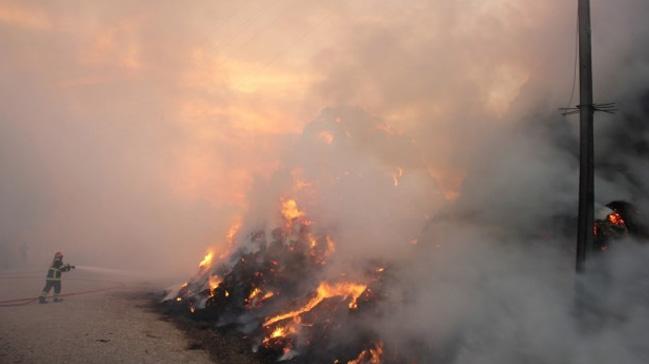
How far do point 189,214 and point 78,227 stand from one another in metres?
11.0

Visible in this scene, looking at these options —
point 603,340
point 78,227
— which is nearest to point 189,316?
point 603,340

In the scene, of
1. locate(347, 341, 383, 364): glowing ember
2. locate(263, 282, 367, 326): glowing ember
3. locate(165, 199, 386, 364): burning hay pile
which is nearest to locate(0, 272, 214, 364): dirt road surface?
locate(165, 199, 386, 364): burning hay pile

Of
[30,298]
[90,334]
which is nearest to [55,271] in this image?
[30,298]

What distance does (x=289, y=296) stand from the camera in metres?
14.7

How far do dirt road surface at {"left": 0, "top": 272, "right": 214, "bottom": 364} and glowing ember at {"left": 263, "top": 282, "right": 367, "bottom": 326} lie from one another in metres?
2.65

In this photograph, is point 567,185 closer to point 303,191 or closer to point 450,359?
point 450,359

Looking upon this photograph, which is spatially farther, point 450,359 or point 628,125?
point 628,125

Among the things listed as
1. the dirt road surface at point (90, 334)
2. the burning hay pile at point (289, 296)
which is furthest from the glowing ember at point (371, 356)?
the dirt road surface at point (90, 334)

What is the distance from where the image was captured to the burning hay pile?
36.2 ft

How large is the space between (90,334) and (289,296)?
20.5ft

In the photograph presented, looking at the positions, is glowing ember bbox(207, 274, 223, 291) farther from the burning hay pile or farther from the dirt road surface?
the dirt road surface

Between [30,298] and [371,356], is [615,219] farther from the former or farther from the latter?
[30,298]

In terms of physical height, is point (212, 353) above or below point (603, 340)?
below

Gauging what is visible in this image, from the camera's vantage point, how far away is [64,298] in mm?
16562
